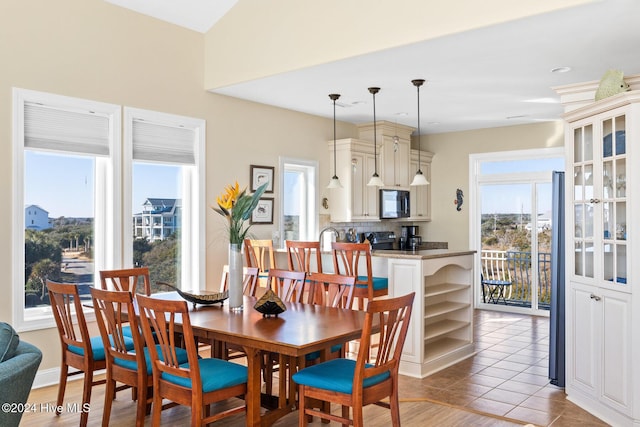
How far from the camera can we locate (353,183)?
23.4 ft

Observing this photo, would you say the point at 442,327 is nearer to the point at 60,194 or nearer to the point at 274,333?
the point at 274,333

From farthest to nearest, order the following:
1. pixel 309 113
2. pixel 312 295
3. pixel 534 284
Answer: pixel 534 284 → pixel 309 113 → pixel 312 295

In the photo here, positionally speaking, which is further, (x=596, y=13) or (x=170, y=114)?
(x=170, y=114)

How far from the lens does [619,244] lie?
11.6ft

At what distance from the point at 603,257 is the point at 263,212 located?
3664 mm

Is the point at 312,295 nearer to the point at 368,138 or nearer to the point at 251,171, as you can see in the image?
the point at 251,171

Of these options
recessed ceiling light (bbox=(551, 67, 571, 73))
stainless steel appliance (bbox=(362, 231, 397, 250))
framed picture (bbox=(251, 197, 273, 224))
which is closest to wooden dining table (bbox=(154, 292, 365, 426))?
framed picture (bbox=(251, 197, 273, 224))

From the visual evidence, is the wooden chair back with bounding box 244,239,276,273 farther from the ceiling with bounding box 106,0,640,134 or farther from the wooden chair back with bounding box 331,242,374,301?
the ceiling with bounding box 106,0,640,134

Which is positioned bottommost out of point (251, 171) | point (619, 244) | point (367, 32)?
point (619, 244)

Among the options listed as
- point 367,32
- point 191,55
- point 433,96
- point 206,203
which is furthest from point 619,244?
point 191,55

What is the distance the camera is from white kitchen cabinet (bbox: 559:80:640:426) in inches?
134

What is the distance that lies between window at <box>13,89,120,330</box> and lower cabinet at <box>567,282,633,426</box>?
3.86m

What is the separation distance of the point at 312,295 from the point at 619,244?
2083 millimetres

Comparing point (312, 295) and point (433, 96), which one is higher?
point (433, 96)
